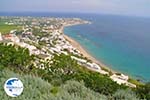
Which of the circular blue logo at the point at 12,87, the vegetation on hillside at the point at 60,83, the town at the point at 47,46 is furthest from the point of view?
the town at the point at 47,46

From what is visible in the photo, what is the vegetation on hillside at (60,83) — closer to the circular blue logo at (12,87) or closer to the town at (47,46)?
the circular blue logo at (12,87)

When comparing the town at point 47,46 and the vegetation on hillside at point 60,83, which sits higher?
the vegetation on hillside at point 60,83

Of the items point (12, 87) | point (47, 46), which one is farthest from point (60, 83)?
point (47, 46)

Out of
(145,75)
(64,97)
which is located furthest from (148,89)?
(145,75)

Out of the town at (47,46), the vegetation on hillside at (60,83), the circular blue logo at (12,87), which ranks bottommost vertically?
the town at (47,46)

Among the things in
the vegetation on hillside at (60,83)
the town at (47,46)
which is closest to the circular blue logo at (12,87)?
the vegetation on hillside at (60,83)

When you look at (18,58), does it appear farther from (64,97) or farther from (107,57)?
(107,57)

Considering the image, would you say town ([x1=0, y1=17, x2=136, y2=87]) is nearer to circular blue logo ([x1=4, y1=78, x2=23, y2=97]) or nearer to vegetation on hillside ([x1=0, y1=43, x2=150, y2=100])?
vegetation on hillside ([x1=0, y1=43, x2=150, y2=100])

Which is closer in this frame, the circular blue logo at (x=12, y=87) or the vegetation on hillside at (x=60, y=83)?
the circular blue logo at (x=12, y=87)

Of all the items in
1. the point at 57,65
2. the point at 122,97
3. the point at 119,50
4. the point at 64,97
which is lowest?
the point at 119,50
